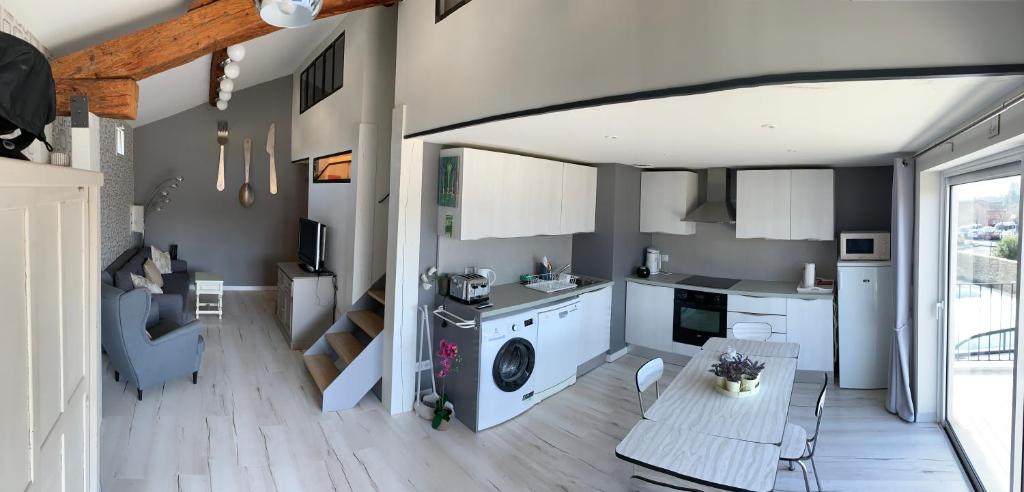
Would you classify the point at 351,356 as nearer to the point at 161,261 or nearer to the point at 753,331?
the point at 753,331

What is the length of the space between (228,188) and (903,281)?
341 inches

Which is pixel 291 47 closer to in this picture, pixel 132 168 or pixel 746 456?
pixel 132 168

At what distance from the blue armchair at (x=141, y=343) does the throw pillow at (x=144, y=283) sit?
3.33ft

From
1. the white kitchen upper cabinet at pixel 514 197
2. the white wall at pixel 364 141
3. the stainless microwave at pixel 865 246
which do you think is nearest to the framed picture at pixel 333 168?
the white wall at pixel 364 141

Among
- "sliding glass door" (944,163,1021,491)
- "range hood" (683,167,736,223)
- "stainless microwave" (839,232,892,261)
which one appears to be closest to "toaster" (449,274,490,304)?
"range hood" (683,167,736,223)

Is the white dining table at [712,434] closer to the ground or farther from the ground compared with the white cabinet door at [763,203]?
closer to the ground

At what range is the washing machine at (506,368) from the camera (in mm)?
3705

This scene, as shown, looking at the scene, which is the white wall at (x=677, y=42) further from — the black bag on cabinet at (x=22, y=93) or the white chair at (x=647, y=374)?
the black bag on cabinet at (x=22, y=93)

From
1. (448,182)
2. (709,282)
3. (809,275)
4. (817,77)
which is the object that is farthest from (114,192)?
(809,275)

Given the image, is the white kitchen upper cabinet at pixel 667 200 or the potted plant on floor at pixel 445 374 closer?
the potted plant on floor at pixel 445 374

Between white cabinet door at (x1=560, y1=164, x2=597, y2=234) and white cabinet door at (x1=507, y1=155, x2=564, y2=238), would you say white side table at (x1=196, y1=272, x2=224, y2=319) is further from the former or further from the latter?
white cabinet door at (x1=560, y1=164, x2=597, y2=234)

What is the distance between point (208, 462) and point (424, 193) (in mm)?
2270

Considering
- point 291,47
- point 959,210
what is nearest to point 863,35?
point 959,210

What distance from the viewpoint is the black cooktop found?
17.1 feet
